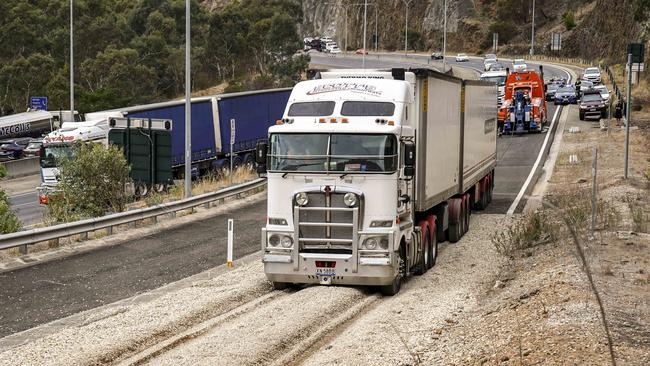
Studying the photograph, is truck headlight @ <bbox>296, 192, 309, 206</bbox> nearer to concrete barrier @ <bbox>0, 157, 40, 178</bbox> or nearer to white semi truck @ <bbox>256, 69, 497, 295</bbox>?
white semi truck @ <bbox>256, 69, 497, 295</bbox>

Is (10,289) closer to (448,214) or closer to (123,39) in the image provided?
(448,214)

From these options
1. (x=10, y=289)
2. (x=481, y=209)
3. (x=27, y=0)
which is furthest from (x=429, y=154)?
(x=27, y=0)

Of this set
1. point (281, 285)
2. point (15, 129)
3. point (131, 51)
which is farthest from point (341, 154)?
point (131, 51)

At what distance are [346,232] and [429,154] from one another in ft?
11.0

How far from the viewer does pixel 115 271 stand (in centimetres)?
1931

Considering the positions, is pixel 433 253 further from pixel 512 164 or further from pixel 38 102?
pixel 38 102

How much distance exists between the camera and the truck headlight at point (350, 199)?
15633 mm

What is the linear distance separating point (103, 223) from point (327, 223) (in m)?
8.76

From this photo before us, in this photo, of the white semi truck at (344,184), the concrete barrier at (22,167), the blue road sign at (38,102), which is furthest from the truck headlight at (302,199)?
the blue road sign at (38,102)

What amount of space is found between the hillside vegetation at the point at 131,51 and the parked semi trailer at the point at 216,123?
30.3 meters

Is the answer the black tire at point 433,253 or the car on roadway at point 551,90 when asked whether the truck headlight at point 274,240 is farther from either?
the car on roadway at point 551,90

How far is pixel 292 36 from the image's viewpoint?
9712 centimetres

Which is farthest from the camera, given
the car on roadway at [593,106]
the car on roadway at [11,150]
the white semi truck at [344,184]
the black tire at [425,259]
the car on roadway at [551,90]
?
the car on roadway at [551,90]

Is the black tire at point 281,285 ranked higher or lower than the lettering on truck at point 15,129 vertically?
higher
